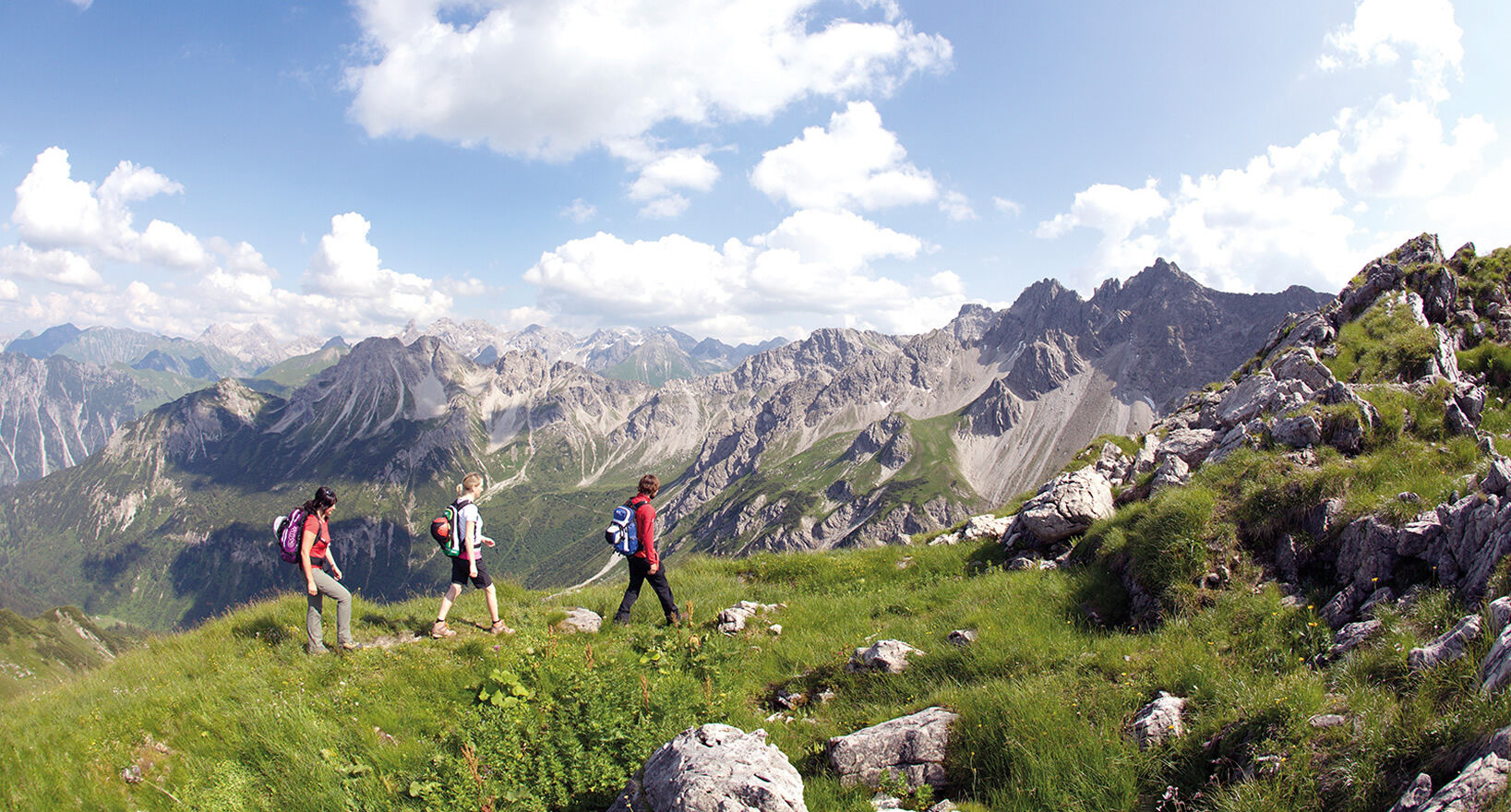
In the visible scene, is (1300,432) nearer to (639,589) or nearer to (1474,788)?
(1474,788)

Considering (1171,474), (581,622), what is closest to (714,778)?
(581,622)

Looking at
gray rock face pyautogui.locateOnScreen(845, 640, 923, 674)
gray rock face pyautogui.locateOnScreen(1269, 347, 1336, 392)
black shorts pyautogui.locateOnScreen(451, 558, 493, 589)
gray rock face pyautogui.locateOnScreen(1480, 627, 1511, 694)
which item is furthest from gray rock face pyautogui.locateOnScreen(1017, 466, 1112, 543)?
black shorts pyautogui.locateOnScreen(451, 558, 493, 589)

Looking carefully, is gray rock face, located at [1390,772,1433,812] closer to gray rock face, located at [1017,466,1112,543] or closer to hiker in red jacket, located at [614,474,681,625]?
gray rock face, located at [1017,466,1112,543]

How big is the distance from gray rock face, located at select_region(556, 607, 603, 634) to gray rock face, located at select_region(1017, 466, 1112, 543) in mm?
11599

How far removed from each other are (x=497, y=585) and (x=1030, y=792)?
15977 millimetres

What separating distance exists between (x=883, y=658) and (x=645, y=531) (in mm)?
6586

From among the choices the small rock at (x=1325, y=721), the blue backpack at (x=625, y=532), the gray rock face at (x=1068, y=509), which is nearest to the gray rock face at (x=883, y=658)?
the small rock at (x=1325, y=721)

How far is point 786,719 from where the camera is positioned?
9531mm

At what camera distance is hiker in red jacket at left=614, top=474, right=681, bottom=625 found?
14297 millimetres

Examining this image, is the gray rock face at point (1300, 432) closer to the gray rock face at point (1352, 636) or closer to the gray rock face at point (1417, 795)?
the gray rock face at point (1352, 636)

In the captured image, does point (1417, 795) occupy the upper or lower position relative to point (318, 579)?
upper

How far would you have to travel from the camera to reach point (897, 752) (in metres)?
7.56

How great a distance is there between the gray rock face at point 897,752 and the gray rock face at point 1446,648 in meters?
4.85

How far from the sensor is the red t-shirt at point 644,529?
1459 centimetres
